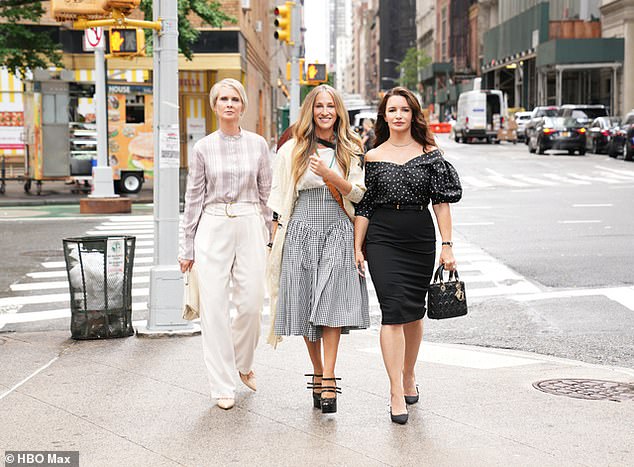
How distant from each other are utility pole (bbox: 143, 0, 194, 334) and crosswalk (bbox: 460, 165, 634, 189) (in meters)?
21.7

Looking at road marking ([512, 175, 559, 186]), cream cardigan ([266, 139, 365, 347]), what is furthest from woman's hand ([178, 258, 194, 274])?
road marking ([512, 175, 559, 186])

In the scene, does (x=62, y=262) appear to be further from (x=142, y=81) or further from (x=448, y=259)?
(x=142, y=81)

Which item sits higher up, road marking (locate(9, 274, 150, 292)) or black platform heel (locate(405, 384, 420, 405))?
road marking (locate(9, 274, 150, 292))

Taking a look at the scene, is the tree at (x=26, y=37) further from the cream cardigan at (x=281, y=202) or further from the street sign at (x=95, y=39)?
the cream cardigan at (x=281, y=202)

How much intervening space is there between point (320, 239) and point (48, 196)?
2216cm

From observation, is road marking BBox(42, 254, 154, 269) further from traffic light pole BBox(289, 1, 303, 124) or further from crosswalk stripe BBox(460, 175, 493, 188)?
crosswalk stripe BBox(460, 175, 493, 188)

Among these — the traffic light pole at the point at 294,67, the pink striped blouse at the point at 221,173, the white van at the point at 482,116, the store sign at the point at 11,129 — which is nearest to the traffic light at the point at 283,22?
the traffic light pole at the point at 294,67

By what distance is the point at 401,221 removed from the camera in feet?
21.7

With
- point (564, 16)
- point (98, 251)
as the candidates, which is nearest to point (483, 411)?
point (98, 251)

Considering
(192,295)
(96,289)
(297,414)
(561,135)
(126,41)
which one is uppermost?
(561,135)

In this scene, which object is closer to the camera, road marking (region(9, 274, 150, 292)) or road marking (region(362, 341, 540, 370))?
road marking (region(362, 341, 540, 370))

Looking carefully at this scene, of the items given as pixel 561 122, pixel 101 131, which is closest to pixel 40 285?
pixel 101 131

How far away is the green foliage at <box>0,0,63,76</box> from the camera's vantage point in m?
25.8

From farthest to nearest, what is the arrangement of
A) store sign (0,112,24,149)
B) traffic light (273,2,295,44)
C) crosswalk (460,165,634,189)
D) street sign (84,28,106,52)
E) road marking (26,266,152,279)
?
store sign (0,112,24,149), crosswalk (460,165,634,189), traffic light (273,2,295,44), street sign (84,28,106,52), road marking (26,266,152,279)
